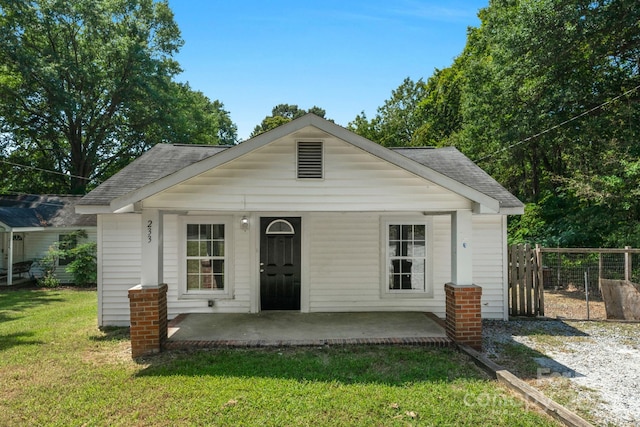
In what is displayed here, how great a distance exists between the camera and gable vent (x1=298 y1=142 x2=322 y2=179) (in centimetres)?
590

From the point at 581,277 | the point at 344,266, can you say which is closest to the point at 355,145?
the point at 344,266

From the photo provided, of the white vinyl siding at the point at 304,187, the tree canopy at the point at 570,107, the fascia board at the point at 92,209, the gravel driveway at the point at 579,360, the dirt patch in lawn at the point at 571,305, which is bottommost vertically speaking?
the dirt patch in lawn at the point at 571,305

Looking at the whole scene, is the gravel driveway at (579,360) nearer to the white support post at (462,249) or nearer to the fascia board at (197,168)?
the white support post at (462,249)

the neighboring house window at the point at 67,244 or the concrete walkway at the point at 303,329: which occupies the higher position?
the neighboring house window at the point at 67,244

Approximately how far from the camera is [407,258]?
26.9 feet

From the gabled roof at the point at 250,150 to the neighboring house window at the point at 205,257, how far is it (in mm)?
1504

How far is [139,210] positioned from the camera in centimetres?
576

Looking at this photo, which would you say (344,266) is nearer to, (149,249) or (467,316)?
(467,316)

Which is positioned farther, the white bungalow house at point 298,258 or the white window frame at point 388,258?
the white window frame at point 388,258

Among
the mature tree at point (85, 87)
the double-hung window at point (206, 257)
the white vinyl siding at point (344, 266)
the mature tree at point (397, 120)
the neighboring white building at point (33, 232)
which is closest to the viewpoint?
the white vinyl siding at point (344, 266)

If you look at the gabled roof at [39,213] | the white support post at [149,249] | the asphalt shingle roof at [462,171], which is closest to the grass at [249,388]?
the white support post at [149,249]

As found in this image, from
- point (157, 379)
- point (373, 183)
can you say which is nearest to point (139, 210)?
point (157, 379)

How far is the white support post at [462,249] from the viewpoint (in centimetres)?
606

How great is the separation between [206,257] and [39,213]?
49.8 ft
